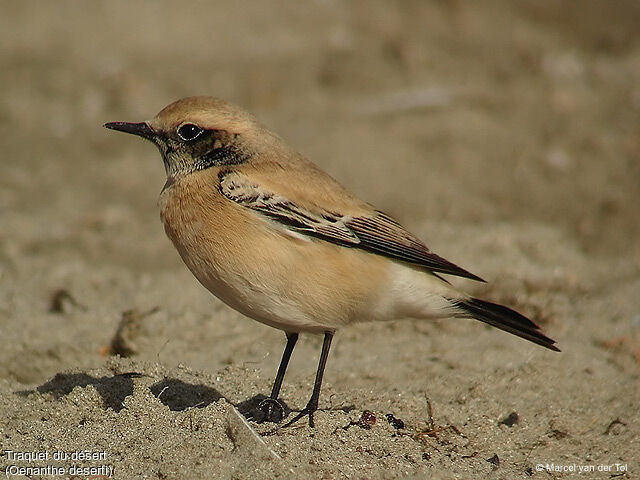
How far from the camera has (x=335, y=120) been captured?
11953 mm

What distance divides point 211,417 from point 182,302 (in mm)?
2936

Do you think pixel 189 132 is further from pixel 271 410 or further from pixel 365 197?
pixel 365 197

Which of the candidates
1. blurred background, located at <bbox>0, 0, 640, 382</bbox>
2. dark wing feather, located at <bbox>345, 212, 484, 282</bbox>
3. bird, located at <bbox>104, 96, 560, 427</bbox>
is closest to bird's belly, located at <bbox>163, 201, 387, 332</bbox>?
bird, located at <bbox>104, 96, 560, 427</bbox>

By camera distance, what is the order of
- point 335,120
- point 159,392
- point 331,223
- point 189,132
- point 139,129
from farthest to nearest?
point 335,120 → point 139,129 → point 189,132 → point 159,392 → point 331,223

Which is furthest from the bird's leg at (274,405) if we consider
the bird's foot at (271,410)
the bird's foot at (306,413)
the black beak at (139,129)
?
the black beak at (139,129)

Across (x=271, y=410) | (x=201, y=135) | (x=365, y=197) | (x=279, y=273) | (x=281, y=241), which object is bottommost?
(x=271, y=410)

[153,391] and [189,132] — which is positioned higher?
[189,132]

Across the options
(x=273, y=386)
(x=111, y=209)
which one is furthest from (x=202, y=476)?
(x=111, y=209)

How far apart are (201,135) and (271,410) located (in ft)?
6.17

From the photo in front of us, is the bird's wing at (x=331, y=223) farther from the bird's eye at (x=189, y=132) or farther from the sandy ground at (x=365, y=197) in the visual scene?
the sandy ground at (x=365, y=197)

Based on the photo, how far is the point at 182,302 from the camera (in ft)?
26.9

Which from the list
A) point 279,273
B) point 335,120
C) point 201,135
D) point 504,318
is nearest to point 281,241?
point 279,273

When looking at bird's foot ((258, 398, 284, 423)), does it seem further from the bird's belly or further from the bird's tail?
the bird's tail

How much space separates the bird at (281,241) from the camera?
18.4 feet
